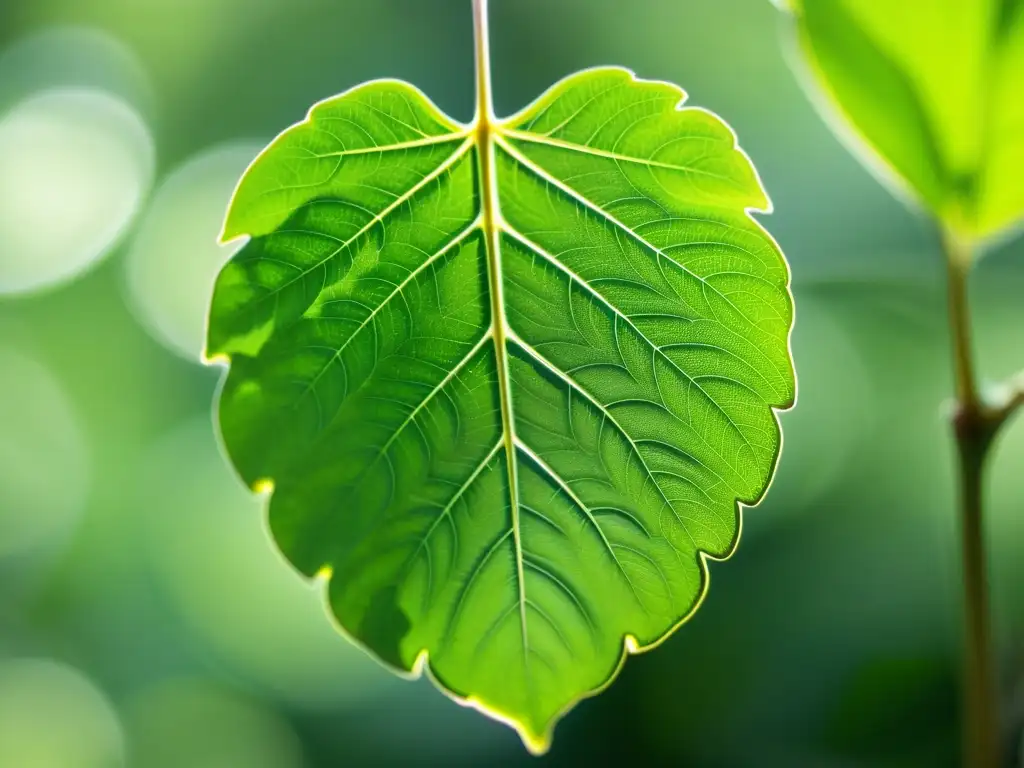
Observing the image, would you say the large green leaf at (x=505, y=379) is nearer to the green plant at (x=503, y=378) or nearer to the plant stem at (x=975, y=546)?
the green plant at (x=503, y=378)

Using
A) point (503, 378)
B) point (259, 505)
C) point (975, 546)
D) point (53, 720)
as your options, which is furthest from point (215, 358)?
point (53, 720)

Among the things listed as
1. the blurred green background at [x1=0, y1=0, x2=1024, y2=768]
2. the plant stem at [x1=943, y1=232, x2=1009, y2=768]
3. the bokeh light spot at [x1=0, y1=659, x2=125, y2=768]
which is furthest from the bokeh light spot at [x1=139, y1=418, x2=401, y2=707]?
the plant stem at [x1=943, y1=232, x2=1009, y2=768]

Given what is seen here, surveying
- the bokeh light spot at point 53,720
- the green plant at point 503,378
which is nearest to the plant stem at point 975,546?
the green plant at point 503,378

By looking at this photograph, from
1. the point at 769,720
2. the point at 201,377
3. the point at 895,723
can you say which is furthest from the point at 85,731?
the point at 895,723

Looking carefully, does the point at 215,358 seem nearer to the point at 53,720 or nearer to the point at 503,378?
the point at 503,378

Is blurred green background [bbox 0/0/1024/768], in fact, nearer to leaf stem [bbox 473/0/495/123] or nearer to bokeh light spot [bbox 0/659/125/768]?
bokeh light spot [bbox 0/659/125/768]
